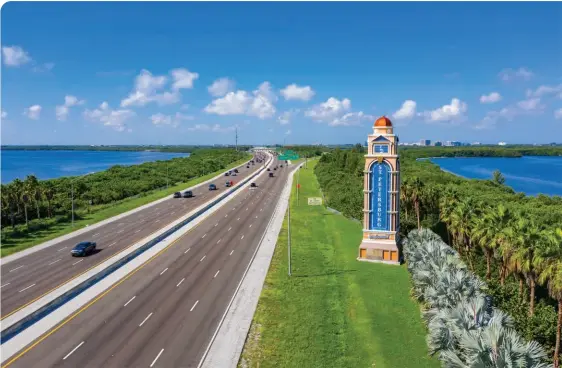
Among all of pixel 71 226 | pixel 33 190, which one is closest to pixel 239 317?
pixel 71 226

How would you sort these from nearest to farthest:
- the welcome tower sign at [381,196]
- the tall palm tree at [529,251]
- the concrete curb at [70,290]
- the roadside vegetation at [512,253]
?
1. the roadside vegetation at [512,253]
2. the tall palm tree at [529,251]
3. the concrete curb at [70,290]
4. the welcome tower sign at [381,196]

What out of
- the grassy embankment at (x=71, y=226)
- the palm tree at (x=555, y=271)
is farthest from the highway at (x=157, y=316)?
the palm tree at (x=555, y=271)

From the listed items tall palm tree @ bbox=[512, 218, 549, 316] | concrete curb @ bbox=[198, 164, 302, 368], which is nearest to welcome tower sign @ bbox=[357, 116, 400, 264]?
concrete curb @ bbox=[198, 164, 302, 368]

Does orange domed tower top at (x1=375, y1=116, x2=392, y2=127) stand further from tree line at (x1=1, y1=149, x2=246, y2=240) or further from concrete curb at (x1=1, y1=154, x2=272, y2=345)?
tree line at (x1=1, y1=149, x2=246, y2=240)

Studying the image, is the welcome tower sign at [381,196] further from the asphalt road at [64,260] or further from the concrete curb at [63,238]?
the concrete curb at [63,238]

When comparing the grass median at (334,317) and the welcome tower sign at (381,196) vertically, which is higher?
the welcome tower sign at (381,196)

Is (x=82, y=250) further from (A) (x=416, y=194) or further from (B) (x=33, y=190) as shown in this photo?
(A) (x=416, y=194)

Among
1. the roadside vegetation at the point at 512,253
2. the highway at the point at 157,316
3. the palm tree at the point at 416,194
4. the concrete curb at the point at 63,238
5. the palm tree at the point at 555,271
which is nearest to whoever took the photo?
the palm tree at the point at 555,271

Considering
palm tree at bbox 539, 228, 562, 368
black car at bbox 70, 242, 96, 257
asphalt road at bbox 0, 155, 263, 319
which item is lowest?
asphalt road at bbox 0, 155, 263, 319
